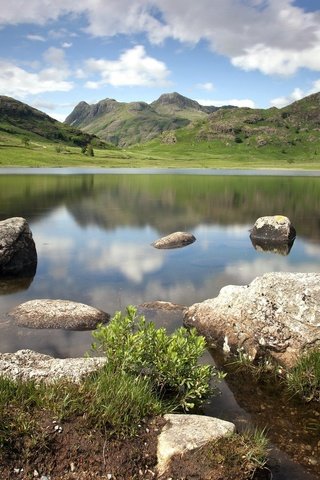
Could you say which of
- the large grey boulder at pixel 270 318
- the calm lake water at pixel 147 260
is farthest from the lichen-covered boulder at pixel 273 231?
the large grey boulder at pixel 270 318

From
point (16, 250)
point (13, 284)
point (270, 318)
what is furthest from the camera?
point (16, 250)

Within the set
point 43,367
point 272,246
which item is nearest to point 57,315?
point 43,367

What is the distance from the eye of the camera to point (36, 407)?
9.09 meters

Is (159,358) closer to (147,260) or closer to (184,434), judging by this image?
(184,434)

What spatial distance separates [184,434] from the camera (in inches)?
359

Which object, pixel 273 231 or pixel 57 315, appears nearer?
pixel 57 315

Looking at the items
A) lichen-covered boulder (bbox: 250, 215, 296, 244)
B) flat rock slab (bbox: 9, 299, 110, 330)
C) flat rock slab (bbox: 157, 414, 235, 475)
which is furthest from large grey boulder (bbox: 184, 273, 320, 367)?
lichen-covered boulder (bbox: 250, 215, 296, 244)

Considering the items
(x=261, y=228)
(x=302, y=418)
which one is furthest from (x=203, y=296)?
(x=261, y=228)

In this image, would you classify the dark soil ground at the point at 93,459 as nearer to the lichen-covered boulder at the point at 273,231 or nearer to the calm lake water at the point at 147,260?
the calm lake water at the point at 147,260

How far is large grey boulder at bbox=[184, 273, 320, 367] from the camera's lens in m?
14.7

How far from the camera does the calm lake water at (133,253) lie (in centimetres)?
2273

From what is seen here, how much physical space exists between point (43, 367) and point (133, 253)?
74.6 feet

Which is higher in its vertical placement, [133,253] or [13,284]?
[133,253]

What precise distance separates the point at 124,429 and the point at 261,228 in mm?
35554
